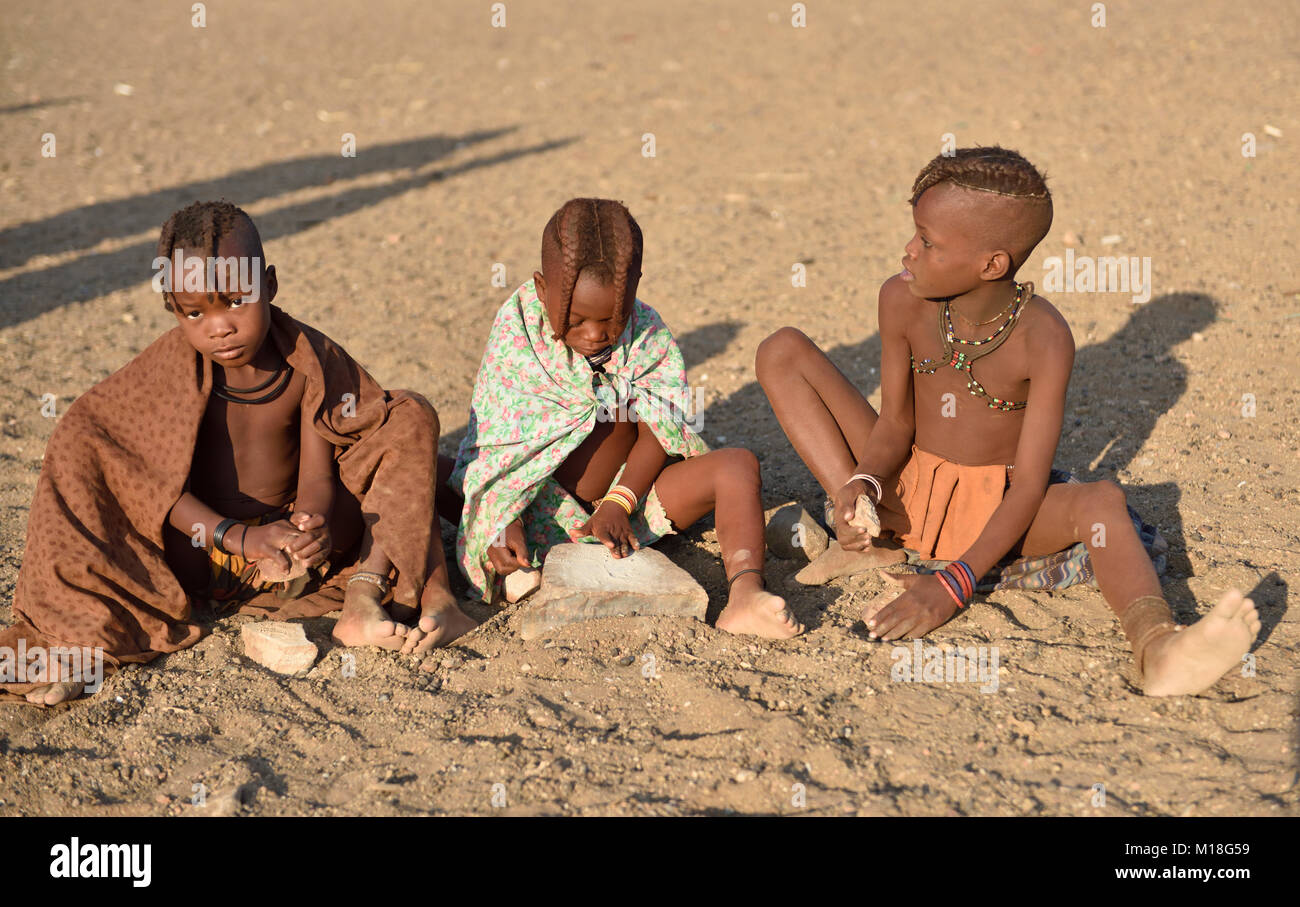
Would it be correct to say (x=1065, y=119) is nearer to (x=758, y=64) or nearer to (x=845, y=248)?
(x=845, y=248)

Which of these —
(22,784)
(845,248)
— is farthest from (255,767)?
(845,248)

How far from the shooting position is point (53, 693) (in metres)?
3.08

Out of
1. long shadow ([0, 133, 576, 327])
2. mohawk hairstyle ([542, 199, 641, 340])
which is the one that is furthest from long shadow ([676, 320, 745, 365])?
Result: long shadow ([0, 133, 576, 327])

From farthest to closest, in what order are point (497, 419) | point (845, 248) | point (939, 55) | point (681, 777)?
point (939, 55)
point (845, 248)
point (497, 419)
point (681, 777)

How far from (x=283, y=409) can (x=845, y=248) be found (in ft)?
13.5

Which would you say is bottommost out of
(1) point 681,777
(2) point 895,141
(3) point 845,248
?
(1) point 681,777

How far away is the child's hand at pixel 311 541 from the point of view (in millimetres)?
3172

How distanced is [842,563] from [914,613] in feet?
1.68

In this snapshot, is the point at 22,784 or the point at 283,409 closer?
the point at 22,784

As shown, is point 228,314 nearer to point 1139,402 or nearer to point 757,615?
point 757,615

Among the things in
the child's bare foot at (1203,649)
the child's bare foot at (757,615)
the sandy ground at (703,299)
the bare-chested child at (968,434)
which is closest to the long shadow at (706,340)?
the sandy ground at (703,299)

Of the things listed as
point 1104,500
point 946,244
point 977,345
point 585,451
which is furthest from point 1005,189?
point 585,451

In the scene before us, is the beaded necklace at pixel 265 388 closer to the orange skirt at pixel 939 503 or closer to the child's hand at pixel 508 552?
the child's hand at pixel 508 552

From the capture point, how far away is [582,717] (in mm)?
2965
